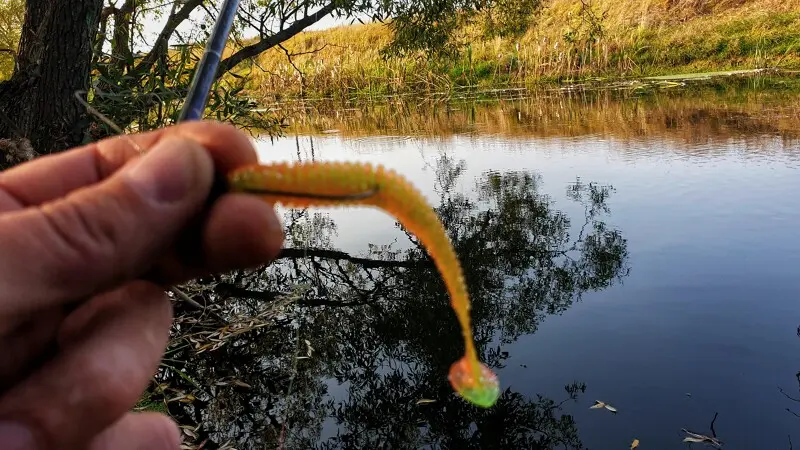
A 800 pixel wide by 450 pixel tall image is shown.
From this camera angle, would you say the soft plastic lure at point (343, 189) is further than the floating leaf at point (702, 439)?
No

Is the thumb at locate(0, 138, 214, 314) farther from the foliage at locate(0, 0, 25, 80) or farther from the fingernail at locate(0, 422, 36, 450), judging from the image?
the foliage at locate(0, 0, 25, 80)

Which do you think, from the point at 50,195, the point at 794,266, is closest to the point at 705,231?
the point at 794,266

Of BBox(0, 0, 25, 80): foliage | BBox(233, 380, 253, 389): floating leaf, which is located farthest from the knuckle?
BBox(0, 0, 25, 80): foliage

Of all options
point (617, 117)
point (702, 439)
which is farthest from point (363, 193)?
point (617, 117)

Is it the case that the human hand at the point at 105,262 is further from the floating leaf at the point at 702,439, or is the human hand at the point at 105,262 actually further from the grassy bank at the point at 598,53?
the grassy bank at the point at 598,53

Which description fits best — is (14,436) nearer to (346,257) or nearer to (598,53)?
(346,257)

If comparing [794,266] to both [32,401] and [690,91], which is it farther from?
[690,91]

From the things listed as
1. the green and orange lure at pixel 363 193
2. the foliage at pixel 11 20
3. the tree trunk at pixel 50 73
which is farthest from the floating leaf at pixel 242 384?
the foliage at pixel 11 20
